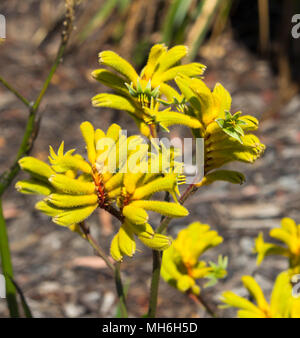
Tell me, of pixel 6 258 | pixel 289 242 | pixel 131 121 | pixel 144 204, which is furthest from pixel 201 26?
pixel 144 204

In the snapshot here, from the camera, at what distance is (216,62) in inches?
116

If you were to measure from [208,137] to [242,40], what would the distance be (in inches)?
99.5

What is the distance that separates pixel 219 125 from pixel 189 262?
0.43m

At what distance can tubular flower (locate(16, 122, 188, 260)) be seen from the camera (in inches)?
26.1

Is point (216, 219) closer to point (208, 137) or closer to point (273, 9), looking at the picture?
point (208, 137)

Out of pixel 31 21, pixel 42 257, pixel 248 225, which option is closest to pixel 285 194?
pixel 248 225

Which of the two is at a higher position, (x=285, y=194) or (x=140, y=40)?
(x=140, y=40)

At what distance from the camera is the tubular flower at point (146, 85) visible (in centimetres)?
68

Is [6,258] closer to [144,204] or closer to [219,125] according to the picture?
[144,204]

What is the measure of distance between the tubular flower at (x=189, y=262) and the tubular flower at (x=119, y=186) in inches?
11.3

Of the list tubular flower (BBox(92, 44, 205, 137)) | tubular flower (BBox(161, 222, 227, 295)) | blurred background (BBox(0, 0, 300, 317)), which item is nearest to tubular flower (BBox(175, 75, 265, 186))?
tubular flower (BBox(92, 44, 205, 137))

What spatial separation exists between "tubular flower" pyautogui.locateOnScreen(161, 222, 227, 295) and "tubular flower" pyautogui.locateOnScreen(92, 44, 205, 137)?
0.33m

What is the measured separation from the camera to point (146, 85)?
731mm
